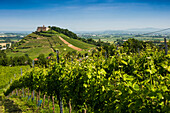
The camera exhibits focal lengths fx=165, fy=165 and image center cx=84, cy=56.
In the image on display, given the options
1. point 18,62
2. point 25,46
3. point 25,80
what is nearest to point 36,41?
point 25,46

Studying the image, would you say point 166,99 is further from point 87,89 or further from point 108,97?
point 87,89

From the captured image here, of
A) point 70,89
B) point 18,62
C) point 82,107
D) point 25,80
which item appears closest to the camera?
point 82,107

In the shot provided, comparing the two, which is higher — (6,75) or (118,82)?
(118,82)

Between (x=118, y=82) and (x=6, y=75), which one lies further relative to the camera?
(x=6, y=75)

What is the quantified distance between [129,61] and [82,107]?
2.15m

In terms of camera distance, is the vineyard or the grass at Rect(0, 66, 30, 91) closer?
the vineyard

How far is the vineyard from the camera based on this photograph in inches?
102

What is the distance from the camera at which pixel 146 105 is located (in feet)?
8.46

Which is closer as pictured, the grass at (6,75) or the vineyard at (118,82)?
the vineyard at (118,82)

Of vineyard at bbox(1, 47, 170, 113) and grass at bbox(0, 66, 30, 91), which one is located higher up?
vineyard at bbox(1, 47, 170, 113)

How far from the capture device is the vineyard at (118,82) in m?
2.60

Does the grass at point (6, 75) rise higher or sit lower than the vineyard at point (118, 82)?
lower

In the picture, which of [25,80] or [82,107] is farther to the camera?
[25,80]

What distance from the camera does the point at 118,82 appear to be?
3.35 m
